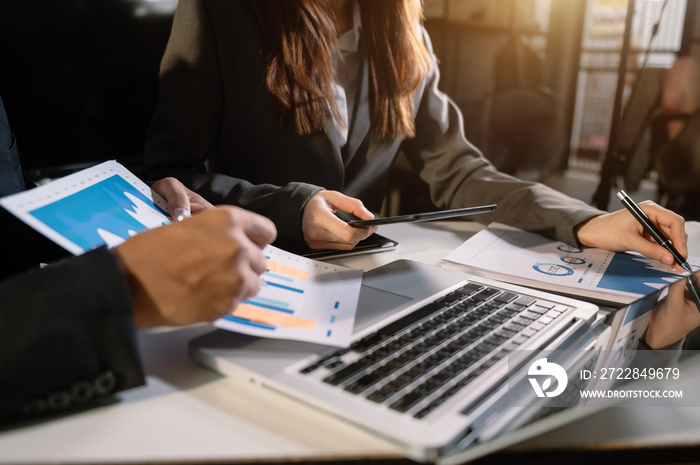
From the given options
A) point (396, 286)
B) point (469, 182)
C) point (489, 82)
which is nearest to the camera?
point (396, 286)

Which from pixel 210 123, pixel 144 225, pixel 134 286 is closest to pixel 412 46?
pixel 210 123

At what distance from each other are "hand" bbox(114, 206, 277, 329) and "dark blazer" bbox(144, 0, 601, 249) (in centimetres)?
37

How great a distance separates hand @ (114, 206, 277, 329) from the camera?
1.36ft

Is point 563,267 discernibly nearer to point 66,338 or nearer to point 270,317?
point 270,317

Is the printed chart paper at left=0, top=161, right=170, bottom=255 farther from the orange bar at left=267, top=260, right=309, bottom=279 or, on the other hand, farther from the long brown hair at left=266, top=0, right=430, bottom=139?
the long brown hair at left=266, top=0, right=430, bottom=139

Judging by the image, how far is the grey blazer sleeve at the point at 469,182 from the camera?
0.87m

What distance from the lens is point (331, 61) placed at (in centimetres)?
101

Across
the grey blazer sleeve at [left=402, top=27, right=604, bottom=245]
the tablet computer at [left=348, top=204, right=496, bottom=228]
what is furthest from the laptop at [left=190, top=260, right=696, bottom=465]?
the grey blazer sleeve at [left=402, top=27, right=604, bottom=245]

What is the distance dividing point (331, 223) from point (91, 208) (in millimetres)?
310

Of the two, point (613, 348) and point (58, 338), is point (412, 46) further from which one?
point (58, 338)

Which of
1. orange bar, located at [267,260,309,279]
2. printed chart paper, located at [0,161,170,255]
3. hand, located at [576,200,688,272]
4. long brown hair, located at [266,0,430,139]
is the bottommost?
hand, located at [576,200,688,272]

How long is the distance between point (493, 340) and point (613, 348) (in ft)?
0.51

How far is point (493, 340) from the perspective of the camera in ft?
1.52

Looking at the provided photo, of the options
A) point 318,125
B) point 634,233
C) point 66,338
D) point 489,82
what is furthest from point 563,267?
point 489,82
